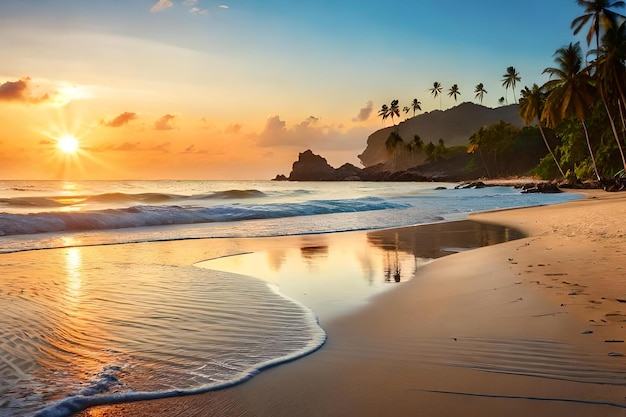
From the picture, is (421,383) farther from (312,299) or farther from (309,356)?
(312,299)

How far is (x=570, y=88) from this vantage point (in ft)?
127

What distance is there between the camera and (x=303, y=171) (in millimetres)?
165500

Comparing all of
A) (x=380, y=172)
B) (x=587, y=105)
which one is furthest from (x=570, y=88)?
(x=380, y=172)

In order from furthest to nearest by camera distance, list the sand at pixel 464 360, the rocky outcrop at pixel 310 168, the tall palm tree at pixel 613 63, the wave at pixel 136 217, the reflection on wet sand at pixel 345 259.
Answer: the rocky outcrop at pixel 310 168
the tall palm tree at pixel 613 63
the wave at pixel 136 217
the reflection on wet sand at pixel 345 259
the sand at pixel 464 360

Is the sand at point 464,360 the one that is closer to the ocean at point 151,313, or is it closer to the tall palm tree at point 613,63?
the ocean at point 151,313

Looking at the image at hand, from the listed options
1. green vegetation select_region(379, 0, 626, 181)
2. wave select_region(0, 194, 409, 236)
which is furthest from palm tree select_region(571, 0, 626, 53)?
wave select_region(0, 194, 409, 236)

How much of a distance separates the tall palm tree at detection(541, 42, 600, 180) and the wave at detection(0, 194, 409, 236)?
22.0m

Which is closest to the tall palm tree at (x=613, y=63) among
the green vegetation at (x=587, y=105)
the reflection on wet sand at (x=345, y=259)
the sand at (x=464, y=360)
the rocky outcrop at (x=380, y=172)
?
the green vegetation at (x=587, y=105)

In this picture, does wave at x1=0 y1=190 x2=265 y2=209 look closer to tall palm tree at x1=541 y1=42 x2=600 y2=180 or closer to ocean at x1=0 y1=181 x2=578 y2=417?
ocean at x1=0 y1=181 x2=578 y2=417

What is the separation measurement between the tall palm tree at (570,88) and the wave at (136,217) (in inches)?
866

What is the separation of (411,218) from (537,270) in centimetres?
1351

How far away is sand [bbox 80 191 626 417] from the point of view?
Result: 3137 millimetres

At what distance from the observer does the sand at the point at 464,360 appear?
10.3ft

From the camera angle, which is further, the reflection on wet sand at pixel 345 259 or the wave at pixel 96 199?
the wave at pixel 96 199
